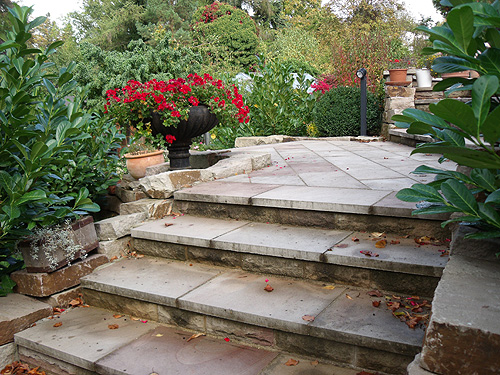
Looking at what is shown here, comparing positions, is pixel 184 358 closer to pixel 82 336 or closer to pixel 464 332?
pixel 82 336

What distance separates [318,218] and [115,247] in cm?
145

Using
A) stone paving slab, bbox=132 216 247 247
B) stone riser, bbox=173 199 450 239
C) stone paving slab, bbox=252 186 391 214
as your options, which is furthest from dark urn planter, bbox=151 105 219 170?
stone paving slab, bbox=252 186 391 214

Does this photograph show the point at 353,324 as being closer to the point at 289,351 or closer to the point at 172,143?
the point at 289,351

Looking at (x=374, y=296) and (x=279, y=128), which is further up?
(x=279, y=128)

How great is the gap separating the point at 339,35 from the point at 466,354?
17.0m

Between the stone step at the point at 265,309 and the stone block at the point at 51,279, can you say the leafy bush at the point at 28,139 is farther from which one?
the stone step at the point at 265,309

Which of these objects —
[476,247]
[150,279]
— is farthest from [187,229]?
[476,247]

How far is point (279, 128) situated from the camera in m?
7.85

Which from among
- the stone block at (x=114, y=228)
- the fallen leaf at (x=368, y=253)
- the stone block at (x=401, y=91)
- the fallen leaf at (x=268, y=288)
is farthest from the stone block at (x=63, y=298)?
the stone block at (x=401, y=91)

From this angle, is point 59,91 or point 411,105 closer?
point 59,91

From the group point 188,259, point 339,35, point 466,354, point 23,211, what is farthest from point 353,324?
point 339,35

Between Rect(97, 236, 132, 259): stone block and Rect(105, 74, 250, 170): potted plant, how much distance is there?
109 centimetres

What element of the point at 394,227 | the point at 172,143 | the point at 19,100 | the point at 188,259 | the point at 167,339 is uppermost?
the point at 19,100

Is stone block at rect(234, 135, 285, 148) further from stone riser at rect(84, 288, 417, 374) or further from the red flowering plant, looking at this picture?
stone riser at rect(84, 288, 417, 374)
